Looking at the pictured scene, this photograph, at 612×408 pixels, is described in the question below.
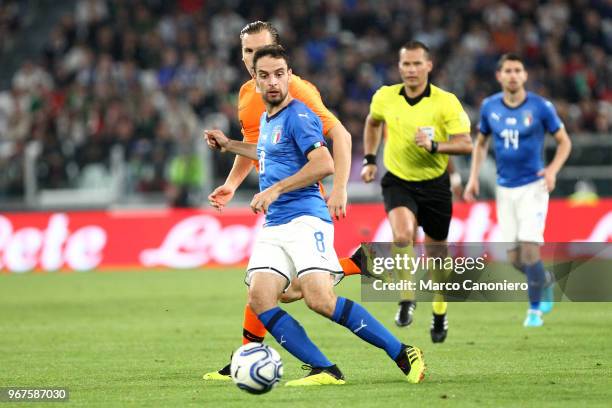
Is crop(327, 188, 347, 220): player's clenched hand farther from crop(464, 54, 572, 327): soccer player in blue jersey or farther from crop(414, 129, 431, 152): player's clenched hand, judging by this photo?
crop(464, 54, 572, 327): soccer player in blue jersey

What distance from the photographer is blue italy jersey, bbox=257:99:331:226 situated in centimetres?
750

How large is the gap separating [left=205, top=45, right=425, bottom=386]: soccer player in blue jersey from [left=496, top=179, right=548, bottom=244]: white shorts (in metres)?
4.82

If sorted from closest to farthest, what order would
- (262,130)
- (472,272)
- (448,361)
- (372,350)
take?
(262,130), (448,361), (372,350), (472,272)

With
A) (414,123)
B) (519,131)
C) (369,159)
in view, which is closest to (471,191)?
(519,131)

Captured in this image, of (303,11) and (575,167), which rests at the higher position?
(303,11)

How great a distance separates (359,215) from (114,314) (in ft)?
23.6

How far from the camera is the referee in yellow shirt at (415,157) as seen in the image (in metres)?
10.5

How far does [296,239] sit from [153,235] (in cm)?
1321

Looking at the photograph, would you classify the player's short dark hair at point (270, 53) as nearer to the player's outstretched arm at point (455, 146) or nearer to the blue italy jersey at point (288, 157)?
the blue italy jersey at point (288, 157)

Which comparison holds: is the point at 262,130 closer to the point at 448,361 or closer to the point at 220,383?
the point at 220,383

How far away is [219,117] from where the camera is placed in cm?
2275

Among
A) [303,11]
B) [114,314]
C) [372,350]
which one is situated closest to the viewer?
[372,350]

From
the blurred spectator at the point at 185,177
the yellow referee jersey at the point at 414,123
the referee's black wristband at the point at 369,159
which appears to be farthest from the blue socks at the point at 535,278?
the blurred spectator at the point at 185,177

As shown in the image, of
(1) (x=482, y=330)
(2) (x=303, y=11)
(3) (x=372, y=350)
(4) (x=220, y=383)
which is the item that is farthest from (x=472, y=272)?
(2) (x=303, y=11)
